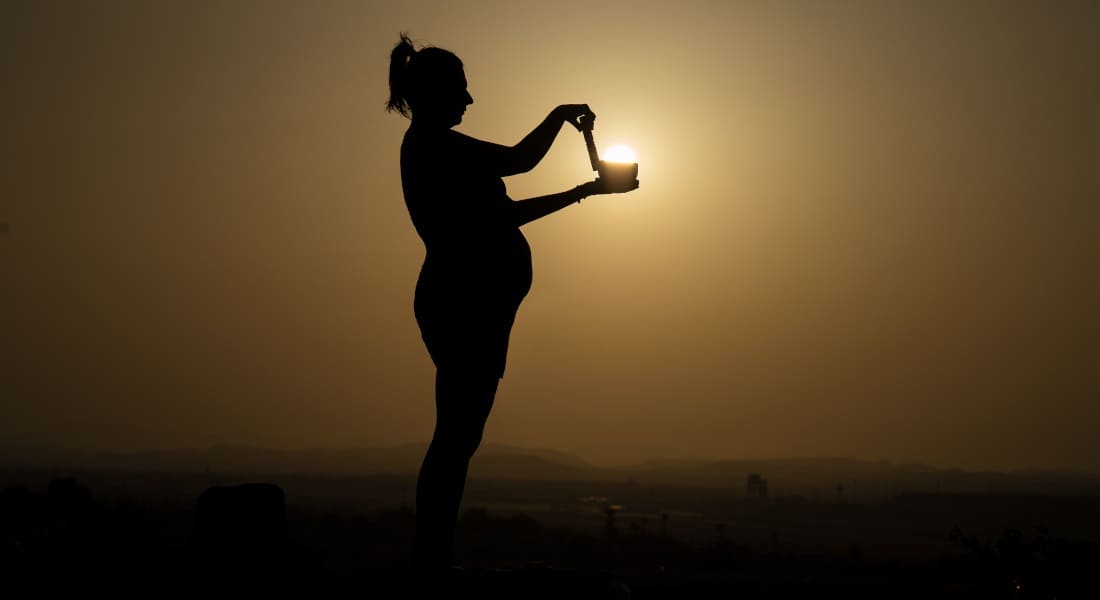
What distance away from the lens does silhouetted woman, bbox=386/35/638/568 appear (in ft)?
26.4

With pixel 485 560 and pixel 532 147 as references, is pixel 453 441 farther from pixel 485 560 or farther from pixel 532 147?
pixel 485 560

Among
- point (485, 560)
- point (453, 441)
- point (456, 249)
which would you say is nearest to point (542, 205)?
point (456, 249)

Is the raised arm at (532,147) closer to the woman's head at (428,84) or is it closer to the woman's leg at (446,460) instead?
the woman's head at (428,84)

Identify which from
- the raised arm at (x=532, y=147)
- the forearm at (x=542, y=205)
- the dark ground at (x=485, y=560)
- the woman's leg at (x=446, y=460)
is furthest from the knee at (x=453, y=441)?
the raised arm at (x=532, y=147)

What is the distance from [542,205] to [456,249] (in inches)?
28.8

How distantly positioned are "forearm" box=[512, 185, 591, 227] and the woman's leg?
1.14 meters

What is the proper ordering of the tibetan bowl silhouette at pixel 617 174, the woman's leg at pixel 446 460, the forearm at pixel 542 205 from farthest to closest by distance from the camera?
the forearm at pixel 542 205, the tibetan bowl silhouette at pixel 617 174, the woman's leg at pixel 446 460

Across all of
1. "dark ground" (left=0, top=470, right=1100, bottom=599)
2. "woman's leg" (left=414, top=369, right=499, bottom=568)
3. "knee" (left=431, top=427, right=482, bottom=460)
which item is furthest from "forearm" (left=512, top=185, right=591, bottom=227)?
"dark ground" (left=0, top=470, right=1100, bottom=599)

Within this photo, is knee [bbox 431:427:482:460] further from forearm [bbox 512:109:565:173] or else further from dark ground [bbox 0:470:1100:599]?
forearm [bbox 512:109:565:173]

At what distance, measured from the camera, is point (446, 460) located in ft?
26.4

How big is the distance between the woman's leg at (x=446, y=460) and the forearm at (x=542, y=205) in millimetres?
1139

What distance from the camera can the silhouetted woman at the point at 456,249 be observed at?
804 centimetres

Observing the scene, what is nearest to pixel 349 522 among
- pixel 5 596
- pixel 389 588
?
pixel 5 596

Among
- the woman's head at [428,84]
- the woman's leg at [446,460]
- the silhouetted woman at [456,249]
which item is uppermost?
the woman's head at [428,84]
